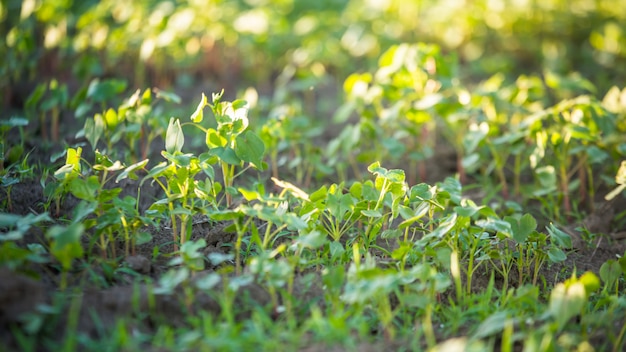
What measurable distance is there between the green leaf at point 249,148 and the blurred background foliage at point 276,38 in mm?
1344

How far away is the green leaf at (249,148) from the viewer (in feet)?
6.72

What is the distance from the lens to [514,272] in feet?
6.95

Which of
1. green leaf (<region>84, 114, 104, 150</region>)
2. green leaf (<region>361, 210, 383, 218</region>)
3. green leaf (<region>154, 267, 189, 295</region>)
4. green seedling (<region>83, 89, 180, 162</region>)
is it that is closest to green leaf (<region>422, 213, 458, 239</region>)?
green leaf (<region>361, 210, 383, 218</region>)

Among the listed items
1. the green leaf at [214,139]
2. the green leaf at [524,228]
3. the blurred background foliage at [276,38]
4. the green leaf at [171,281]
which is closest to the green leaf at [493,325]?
the green leaf at [524,228]

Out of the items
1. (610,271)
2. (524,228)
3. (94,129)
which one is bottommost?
(610,271)

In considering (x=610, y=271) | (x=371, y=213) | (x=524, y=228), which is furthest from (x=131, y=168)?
(x=610, y=271)

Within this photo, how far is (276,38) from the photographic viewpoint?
4035 millimetres

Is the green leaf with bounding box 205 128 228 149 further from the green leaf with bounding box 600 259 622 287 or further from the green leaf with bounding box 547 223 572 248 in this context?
the green leaf with bounding box 600 259 622 287

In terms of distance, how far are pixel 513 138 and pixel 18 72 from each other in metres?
2.50

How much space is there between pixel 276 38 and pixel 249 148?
6.96ft

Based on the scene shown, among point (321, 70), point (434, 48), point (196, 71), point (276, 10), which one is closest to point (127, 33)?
point (196, 71)

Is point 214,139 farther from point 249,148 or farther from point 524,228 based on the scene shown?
point 524,228

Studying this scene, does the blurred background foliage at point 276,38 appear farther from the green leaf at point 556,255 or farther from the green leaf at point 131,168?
the green leaf at point 556,255

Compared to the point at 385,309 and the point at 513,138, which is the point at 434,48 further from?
the point at 385,309
